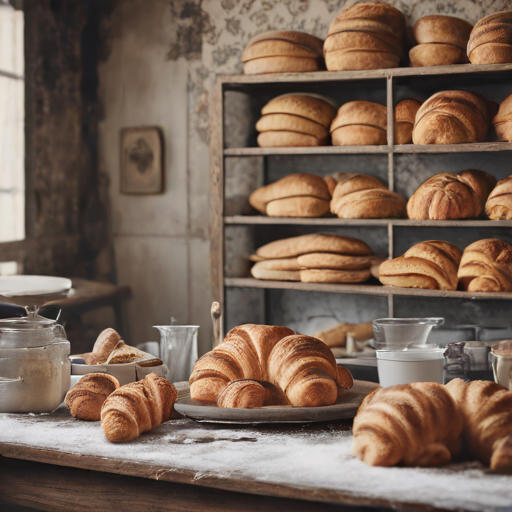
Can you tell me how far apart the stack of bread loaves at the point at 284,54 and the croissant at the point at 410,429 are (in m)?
2.14

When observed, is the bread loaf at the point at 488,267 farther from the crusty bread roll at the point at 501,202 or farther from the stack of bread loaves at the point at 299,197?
the stack of bread loaves at the point at 299,197

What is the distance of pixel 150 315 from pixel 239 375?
2517 millimetres

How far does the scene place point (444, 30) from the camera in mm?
2748

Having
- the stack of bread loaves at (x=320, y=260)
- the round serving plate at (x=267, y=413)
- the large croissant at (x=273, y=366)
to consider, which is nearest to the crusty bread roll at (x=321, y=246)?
the stack of bread loaves at (x=320, y=260)

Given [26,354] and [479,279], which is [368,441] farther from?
[479,279]

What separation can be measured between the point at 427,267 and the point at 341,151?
0.63 metres

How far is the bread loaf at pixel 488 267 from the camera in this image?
255 cm

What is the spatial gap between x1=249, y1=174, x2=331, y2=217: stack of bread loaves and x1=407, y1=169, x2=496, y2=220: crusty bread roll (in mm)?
404

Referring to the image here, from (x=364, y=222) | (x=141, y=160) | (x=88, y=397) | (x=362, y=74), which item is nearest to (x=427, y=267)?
(x=364, y=222)

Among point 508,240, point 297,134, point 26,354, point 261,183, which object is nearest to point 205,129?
point 261,183

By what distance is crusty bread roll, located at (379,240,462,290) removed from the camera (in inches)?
104

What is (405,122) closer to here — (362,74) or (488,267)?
(362,74)

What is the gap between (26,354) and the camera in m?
1.34

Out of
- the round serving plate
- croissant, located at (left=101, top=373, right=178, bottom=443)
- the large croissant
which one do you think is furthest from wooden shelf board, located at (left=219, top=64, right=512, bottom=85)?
croissant, located at (left=101, top=373, right=178, bottom=443)
